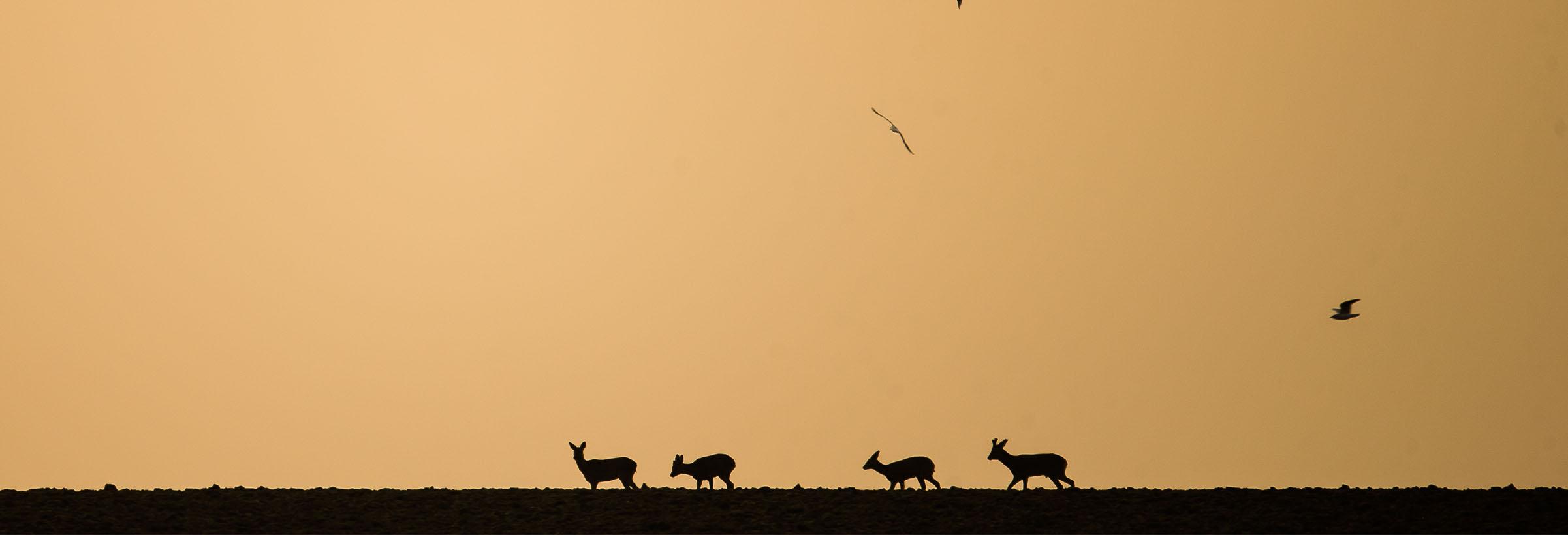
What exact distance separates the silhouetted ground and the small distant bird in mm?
7075

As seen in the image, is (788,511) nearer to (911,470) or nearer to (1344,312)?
(911,470)

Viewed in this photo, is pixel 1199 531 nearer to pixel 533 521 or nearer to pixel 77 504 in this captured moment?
pixel 533 521

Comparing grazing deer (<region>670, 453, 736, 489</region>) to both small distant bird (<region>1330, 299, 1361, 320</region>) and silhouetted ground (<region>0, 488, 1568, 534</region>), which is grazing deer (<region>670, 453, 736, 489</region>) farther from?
small distant bird (<region>1330, 299, 1361, 320</region>)

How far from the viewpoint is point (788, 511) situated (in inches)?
888

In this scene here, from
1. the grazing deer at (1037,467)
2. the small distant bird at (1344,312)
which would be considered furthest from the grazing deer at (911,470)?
the small distant bird at (1344,312)

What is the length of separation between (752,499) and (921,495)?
2468 millimetres

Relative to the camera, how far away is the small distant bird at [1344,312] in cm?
3092

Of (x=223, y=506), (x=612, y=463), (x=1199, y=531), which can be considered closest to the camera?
(x=1199, y=531)

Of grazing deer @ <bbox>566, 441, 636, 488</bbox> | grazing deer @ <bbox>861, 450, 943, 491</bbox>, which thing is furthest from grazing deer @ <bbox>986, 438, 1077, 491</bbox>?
grazing deer @ <bbox>566, 441, 636, 488</bbox>

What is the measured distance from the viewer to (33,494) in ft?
79.8

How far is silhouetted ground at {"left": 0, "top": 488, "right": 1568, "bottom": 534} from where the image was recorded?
2141 centimetres

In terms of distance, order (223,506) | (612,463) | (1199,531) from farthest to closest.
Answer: (612,463)
(223,506)
(1199,531)

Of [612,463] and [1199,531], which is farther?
[612,463]

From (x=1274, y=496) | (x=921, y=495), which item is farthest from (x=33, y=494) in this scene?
(x=1274, y=496)
